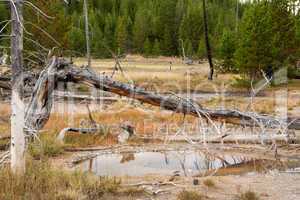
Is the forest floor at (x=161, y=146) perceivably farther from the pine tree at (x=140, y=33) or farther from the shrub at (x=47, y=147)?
the pine tree at (x=140, y=33)

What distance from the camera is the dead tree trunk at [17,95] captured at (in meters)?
8.25

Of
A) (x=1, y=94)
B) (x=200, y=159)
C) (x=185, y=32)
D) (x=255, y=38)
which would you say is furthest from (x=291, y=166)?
(x=185, y=32)

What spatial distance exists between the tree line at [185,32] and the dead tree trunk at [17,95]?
0.84 metres

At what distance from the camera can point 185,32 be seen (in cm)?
7531

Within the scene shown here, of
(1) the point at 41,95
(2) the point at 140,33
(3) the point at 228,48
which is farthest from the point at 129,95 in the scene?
(2) the point at 140,33

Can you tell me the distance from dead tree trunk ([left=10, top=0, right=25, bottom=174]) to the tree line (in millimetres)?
842

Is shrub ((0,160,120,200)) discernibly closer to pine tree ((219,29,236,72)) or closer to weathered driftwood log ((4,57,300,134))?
weathered driftwood log ((4,57,300,134))

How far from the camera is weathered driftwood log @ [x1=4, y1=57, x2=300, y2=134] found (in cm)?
1228

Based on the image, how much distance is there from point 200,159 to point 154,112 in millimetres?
7590

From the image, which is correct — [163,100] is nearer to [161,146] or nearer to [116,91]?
[116,91]

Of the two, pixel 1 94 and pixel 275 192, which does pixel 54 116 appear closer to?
pixel 1 94

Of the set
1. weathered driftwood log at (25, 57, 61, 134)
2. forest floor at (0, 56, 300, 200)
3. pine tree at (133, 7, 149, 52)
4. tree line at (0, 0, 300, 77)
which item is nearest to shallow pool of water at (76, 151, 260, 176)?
forest floor at (0, 56, 300, 200)

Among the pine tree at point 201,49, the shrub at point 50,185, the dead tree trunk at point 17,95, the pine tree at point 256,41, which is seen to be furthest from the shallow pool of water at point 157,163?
the pine tree at point 201,49

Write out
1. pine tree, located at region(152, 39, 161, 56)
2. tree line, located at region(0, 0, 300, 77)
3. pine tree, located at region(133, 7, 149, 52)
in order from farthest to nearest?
pine tree, located at region(133, 7, 149, 52)
pine tree, located at region(152, 39, 161, 56)
tree line, located at region(0, 0, 300, 77)
